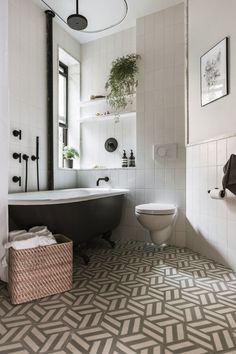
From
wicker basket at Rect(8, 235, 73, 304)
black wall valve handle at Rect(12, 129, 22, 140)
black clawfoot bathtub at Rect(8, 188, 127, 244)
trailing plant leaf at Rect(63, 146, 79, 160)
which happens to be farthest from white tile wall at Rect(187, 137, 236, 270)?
black wall valve handle at Rect(12, 129, 22, 140)

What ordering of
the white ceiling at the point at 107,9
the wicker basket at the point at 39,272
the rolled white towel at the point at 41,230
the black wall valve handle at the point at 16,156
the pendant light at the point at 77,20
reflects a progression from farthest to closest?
the white ceiling at the point at 107,9
the black wall valve handle at the point at 16,156
the pendant light at the point at 77,20
the rolled white towel at the point at 41,230
the wicker basket at the point at 39,272

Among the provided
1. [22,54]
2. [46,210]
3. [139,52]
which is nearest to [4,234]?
[46,210]

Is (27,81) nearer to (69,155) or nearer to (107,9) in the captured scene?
(69,155)

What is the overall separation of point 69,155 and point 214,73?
6.68 ft

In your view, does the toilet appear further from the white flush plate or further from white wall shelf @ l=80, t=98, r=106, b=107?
white wall shelf @ l=80, t=98, r=106, b=107

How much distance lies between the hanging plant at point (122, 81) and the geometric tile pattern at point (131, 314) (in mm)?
2080

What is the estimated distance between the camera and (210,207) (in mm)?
2336

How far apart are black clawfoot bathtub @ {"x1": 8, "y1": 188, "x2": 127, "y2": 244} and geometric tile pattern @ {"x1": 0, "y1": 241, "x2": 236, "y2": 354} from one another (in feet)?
1.19

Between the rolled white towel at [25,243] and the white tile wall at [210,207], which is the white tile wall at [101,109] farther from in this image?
the rolled white towel at [25,243]

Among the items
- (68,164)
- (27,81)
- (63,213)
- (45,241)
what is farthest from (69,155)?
(45,241)

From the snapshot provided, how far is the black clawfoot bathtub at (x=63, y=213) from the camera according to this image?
1825 mm

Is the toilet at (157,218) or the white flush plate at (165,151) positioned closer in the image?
the toilet at (157,218)

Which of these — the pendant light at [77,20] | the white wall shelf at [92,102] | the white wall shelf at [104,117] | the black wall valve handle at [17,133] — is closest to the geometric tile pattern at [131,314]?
the black wall valve handle at [17,133]

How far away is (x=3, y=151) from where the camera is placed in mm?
1739
